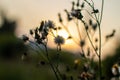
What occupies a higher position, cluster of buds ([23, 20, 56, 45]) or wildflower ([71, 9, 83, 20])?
wildflower ([71, 9, 83, 20])

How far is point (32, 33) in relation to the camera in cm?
621

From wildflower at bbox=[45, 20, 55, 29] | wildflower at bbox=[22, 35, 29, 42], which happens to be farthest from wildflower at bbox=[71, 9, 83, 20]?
wildflower at bbox=[22, 35, 29, 42]

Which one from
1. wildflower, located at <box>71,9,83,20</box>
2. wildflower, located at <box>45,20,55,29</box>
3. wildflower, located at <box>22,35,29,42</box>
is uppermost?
wildflower, located at <box>71,9,83,20</box>

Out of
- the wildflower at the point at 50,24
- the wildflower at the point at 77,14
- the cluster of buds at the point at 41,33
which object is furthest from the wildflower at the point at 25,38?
the wildflower at the point at 77,14

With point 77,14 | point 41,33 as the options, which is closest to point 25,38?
point 41,33

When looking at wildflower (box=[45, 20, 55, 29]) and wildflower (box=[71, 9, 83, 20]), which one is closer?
wildflower (box=[71, 9, 83, 20])

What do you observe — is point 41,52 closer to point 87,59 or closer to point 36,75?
point 87,59

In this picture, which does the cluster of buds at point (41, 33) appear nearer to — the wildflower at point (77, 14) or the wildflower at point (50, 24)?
the wildflower at point (50, 24)

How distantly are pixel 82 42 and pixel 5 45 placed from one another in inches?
1942

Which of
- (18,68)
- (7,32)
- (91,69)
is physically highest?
(91,69)

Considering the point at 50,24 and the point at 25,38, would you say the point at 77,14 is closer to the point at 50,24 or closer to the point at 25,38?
the point at 50,24

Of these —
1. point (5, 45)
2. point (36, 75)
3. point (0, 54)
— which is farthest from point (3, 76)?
point (5, 45)

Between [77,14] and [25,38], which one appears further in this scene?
[25,38]

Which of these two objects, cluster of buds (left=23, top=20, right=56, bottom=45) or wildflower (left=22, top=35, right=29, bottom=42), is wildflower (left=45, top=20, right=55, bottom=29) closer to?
cluster of buds (left=23, top=20, right=56, bottom=45)
